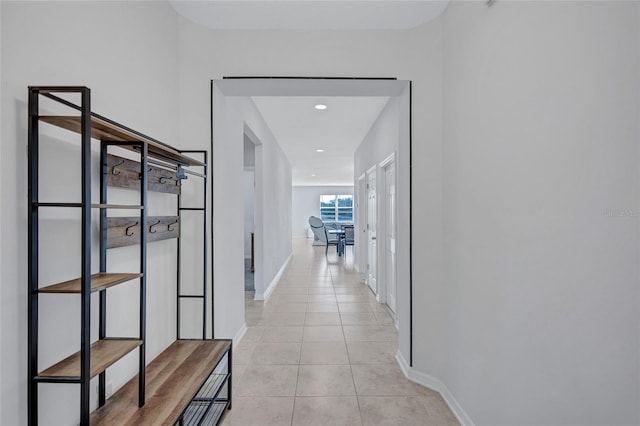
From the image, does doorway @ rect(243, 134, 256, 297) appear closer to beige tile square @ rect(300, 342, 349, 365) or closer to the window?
beige tile square @ rect(300, 342, 349, 365)

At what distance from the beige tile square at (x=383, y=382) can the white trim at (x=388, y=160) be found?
229 cm

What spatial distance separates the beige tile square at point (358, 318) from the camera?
3846 millimetres

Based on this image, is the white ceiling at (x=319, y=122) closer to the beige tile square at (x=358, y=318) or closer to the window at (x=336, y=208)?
the beige tile square at (x=358, y=318)

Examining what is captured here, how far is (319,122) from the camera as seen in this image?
4.79 meters

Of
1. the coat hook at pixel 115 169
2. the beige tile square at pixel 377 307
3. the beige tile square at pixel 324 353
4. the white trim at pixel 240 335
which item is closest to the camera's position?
the coat hook at pixel 115 169

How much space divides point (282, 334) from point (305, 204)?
12526 millimetres

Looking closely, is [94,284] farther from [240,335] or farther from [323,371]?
[240,335]

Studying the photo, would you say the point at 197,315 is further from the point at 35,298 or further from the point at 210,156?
the point at 35,298

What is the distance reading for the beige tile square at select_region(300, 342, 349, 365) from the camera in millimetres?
2842

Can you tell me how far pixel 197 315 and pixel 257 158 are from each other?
108 inches

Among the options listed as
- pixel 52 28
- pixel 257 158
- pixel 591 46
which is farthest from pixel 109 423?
pixel 257 158

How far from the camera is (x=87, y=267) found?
3.68 feet

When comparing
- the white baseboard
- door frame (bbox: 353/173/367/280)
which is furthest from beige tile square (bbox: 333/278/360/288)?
the white baseboard

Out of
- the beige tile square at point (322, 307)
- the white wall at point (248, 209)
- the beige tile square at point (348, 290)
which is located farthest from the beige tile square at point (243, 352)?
the white wall at point (248, 209)
